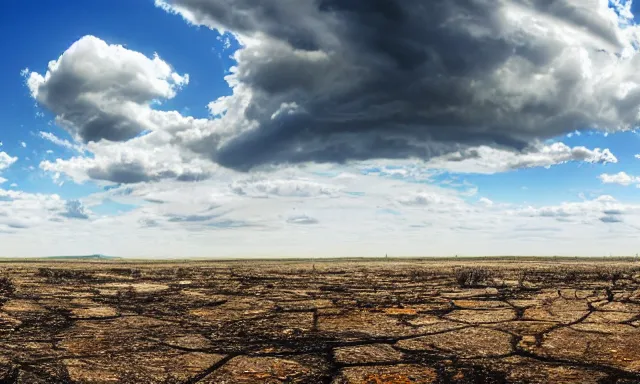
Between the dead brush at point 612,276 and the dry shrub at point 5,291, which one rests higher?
the dead brush at point 612,276

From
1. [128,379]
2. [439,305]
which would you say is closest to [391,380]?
[128,379]

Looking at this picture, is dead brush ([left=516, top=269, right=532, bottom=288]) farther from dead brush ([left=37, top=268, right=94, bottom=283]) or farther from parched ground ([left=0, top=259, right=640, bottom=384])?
dead brush ([left=37, top=268, right=94, bottom=283])

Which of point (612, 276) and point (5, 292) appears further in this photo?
point (612, 276)

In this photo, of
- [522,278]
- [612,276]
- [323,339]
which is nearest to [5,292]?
[323,339]

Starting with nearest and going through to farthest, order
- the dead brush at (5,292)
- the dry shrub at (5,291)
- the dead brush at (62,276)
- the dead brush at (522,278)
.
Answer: the dead brush at (5,292), the dry shrub at (5,291), the dead brush at (522,278), the dead brush at (62,276)

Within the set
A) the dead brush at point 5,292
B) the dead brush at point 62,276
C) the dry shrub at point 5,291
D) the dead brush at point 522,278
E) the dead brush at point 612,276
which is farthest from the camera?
the dead brush at point 62,276

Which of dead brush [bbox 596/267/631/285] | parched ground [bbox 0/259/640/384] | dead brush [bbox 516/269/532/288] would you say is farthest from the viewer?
dead brush [bbox 596/267/631/285]

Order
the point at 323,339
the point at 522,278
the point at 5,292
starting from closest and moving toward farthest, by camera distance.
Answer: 1. the point at 323,339
2. the point at 5,292
3. the point at 522,278

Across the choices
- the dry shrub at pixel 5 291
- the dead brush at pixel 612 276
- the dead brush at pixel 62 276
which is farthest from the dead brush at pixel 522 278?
the dead brush at pixel 62 276

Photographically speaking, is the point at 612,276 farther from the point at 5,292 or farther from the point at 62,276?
the point at 62,276

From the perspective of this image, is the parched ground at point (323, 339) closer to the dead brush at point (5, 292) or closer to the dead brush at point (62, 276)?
the dead brush at point (5, 292)

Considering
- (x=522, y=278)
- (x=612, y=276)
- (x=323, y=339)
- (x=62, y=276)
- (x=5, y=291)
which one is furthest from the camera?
(x=62, y=276)

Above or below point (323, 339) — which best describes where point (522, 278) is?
above

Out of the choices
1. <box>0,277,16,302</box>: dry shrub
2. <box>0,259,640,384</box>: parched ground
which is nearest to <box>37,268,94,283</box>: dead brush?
<box>0,277,16,302</box>: dry shrub
